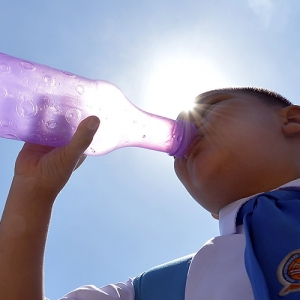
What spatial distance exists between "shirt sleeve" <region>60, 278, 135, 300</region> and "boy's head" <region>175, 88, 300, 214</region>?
1.46 ft

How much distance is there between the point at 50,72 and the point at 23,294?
0.70m

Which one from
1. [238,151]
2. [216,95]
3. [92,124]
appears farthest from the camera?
[216,95]

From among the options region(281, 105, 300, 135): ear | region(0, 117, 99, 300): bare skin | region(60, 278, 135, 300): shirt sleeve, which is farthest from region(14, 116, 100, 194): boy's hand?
region(281, 105, 300, 135): ear

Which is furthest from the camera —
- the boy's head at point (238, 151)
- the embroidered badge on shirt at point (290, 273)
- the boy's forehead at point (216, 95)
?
the boy's forehead at point (216, 95)

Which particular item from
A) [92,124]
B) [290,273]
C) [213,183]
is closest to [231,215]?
[213,183]

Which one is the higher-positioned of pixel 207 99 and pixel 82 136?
pixel 207 99

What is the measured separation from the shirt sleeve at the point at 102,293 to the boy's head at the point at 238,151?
1.46 ft

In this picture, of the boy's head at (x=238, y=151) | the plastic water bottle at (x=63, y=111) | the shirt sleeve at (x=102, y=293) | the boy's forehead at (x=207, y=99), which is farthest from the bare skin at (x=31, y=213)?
the boy's forehead at (x=207, y=99)

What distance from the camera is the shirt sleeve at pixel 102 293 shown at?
132 centimetres

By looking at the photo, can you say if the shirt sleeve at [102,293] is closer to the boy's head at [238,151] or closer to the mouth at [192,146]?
the boy's head at [238,151]

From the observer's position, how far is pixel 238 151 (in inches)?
50.9

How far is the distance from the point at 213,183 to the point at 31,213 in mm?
603

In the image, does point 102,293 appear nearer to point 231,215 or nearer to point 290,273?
point 231,215

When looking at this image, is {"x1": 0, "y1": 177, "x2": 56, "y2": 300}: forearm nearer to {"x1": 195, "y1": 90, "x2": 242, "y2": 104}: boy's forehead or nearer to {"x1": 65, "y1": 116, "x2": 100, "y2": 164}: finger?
{"x1": 65, "y1": 116, "x2": 100, "y2": 164}: finger
